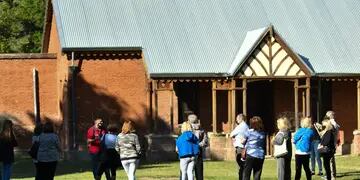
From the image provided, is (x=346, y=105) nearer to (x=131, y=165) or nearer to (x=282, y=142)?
(x=282, y=142)

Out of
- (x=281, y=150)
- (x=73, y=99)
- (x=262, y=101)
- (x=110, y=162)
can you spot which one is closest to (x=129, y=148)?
(x=110, y=162)

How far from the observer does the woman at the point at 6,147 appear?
56.3ft

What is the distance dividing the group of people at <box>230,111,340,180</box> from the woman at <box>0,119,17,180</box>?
5.01 m

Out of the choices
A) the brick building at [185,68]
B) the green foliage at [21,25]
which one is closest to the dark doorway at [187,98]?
the brick building at [185,68]

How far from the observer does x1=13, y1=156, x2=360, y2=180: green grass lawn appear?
21.5 m

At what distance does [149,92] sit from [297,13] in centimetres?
782

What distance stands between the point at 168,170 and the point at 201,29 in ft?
30.3

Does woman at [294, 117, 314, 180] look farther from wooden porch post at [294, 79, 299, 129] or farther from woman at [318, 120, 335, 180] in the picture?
wooden porch post at [294, 79, 299, 129]

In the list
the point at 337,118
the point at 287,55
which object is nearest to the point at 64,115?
the point at 287,55

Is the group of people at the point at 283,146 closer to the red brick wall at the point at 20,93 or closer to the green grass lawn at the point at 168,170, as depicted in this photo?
the green grass lawn at the point at 168,170

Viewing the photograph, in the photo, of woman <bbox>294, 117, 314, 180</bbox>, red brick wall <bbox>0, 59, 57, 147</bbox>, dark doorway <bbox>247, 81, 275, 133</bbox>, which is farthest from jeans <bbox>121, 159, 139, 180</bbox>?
red brick wall <bbox>0, 59, 57, 147</bbox>

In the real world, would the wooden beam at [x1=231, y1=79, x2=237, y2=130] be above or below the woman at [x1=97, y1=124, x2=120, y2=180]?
above

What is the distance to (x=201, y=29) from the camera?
104 ft

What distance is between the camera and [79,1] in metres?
31.8
